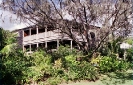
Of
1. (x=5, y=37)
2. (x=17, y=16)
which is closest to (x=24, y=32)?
(x=5, y=37)

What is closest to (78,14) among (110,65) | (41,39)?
(110,65)

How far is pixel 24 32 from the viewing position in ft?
118

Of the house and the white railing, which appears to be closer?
the house

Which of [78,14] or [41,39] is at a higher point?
[78,14]

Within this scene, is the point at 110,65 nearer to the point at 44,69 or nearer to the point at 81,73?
the point at 81,73

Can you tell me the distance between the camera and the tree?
14.2 meters

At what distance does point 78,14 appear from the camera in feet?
49.6

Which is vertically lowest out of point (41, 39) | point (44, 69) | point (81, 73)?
point (81, 73)

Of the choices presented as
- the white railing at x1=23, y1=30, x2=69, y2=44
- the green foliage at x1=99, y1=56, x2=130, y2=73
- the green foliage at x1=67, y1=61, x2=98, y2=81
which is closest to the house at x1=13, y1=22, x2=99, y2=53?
the white railing at x1=23, y1=30, x2=69, y2=44

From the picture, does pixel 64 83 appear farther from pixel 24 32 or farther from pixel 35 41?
pixel 24 32

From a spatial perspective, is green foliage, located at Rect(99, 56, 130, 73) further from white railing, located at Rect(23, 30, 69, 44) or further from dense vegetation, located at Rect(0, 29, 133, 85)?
white railing, located at Rect(23, 30, 69, 44)

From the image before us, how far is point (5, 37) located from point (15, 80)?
848cm

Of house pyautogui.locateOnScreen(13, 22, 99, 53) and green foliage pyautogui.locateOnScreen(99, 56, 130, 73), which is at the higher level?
house pyautogui.locateOnScreen(13, 22, 99, 53)

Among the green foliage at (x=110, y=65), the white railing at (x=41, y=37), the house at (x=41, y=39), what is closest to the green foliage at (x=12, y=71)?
the green foliage at (x=110, y=65)
